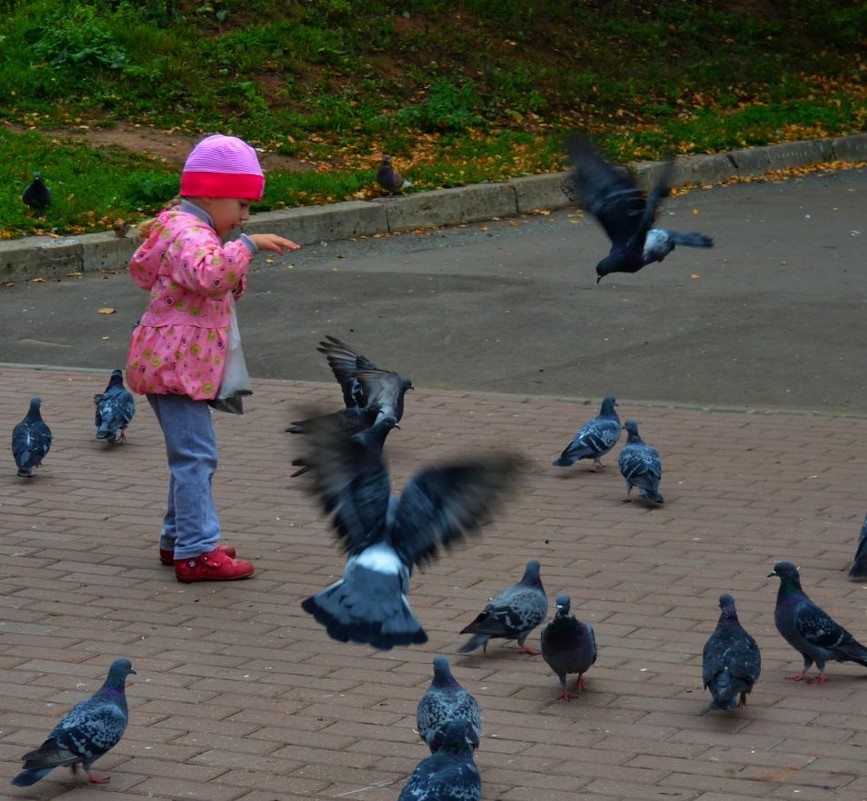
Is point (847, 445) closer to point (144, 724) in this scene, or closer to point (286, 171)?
point (144, 724)

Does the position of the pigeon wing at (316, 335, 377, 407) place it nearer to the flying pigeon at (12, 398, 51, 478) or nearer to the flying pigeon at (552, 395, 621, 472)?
the flying pigeon at (552, 395, 621, 472)

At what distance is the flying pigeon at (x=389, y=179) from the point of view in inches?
611

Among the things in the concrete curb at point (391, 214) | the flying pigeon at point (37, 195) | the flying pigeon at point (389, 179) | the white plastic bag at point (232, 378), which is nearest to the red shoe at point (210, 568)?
the white plastic bag at point (232, 378)

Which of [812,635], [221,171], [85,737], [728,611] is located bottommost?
[85,737]

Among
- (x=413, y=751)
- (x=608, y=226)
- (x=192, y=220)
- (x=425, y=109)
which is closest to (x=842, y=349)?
(x=608, y=226)

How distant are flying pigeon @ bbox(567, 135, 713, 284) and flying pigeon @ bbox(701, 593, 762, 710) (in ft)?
9.65

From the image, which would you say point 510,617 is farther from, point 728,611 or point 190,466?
point 190,466

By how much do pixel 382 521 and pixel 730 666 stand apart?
118 centimetres

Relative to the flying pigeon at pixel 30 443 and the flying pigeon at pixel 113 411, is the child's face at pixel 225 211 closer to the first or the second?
the flying pigeon at pixel 30 443

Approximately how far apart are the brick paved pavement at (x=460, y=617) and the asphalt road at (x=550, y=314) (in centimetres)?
84

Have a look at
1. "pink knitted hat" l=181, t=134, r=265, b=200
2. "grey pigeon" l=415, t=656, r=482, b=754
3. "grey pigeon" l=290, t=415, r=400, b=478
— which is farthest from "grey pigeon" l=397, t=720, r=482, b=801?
"pink knitted hat" l=181, t=134, r=265, b=200

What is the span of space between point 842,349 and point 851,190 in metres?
7.57

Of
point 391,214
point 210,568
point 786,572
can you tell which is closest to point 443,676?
point 786,572

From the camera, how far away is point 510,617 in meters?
5.77
